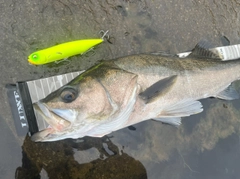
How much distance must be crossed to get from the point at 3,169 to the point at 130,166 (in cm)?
119

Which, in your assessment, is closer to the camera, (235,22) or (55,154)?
(55,154)

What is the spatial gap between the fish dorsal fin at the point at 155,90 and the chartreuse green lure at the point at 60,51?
2.70 ft

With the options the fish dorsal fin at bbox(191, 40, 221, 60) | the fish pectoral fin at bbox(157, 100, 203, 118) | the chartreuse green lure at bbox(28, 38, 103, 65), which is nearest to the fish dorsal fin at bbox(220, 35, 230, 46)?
the fish dorsal fin at bbox(191, 40, 221, 60)

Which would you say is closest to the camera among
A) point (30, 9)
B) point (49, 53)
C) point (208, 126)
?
point (49, 53)

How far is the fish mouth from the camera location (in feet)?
6.47

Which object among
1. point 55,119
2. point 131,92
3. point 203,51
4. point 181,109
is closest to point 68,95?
point 55,119

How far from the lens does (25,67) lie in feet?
9.04

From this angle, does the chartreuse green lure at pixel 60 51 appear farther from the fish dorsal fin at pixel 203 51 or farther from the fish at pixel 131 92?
the fish dorsal fin at pixel 203 51

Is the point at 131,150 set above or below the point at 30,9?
below

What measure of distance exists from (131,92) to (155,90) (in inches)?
7.7

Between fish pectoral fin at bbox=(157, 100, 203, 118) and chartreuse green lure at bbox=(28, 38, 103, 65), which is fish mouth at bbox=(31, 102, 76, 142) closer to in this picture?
chartreuse green lure at bbox=(28, 38, 103, 65)

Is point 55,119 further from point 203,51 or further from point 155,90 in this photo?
point 203,51

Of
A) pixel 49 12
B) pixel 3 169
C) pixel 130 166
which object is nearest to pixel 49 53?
pixel 49 12

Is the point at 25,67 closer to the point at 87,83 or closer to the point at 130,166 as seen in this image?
the point at 87,83
